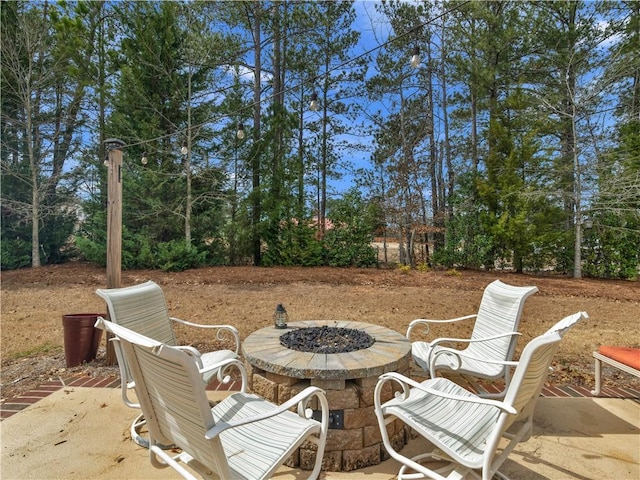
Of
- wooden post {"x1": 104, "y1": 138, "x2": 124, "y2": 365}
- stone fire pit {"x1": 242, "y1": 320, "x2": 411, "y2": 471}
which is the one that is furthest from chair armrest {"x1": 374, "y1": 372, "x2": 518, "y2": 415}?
wooden post {"x1": 104, "y1": 138, "x2": 124, "y2": 365}

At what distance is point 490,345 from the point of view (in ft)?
9.02

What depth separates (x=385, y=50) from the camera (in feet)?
36.6

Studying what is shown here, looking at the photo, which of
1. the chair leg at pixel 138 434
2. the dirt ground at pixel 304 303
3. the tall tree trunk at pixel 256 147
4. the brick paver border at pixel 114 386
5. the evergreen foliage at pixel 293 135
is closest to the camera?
the chair leg at pixel 138 434

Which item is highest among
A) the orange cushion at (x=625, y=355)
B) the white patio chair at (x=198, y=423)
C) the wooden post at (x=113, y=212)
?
the wooden post at (x=113, y=212)

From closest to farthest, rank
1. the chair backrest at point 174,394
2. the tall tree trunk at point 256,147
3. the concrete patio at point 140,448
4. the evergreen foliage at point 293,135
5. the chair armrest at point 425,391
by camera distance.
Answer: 1. the chair backrest at point 174,394
2. the chair armrest at point 425,391
3. the concrete patio at point 140,448
4. the evergreen foliage at point 293,135
5. the tall tree trunk at point 256,147

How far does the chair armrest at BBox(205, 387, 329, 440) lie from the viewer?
123 cm

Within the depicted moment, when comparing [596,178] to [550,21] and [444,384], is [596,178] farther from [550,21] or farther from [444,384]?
[444,384]

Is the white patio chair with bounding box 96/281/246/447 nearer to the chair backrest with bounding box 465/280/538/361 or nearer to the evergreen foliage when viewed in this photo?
the chair backrest with bounding box 465/280/538/361

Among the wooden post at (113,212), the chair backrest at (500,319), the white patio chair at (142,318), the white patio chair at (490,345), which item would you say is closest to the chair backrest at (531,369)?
the white patio chair at (490,345)

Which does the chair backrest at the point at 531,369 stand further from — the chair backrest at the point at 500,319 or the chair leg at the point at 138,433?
the chair leg at the point at 138,433

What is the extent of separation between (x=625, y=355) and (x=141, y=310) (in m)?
3.64

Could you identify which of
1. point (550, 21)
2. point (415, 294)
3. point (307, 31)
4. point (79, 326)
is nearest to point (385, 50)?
point (307, 31)

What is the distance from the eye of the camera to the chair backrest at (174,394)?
1191mm

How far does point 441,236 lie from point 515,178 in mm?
2524
